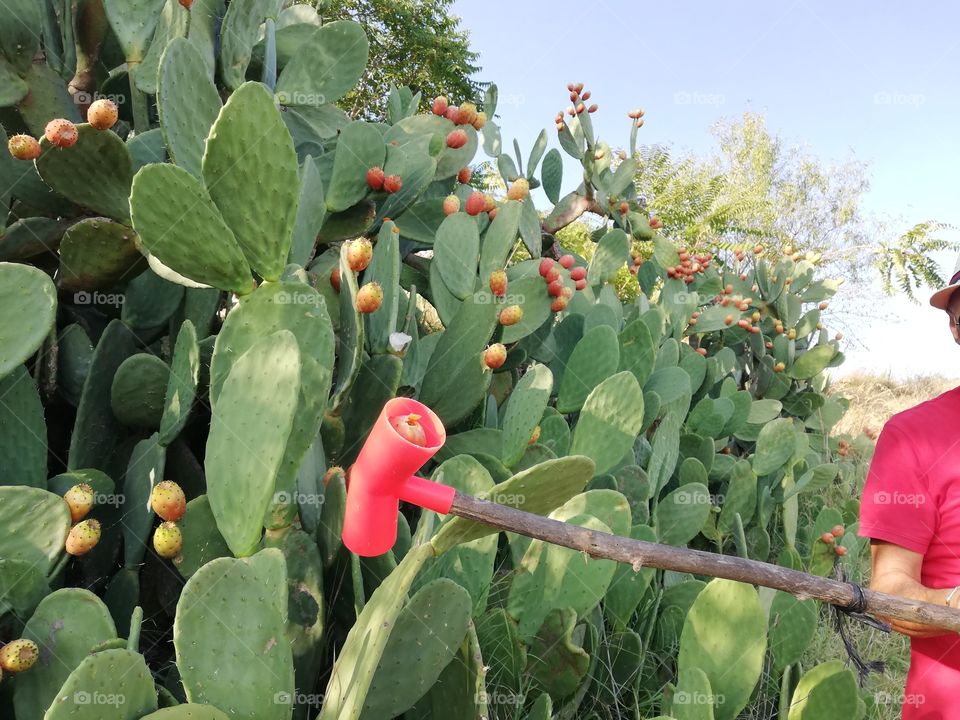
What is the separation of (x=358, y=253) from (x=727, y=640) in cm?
94

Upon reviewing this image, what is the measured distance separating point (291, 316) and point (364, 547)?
493mm

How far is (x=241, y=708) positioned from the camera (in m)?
0.88

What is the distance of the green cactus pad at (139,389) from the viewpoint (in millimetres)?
1257

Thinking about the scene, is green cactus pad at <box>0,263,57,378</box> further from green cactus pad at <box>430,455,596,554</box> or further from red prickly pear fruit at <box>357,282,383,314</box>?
green cactus pad at <box>430,455,596,554</box>

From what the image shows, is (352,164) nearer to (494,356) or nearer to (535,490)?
(494,356)

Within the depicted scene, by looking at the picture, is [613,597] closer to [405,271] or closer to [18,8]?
[405,271]

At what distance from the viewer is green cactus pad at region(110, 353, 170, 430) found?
49.5 inches

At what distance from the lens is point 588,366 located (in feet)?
7.00

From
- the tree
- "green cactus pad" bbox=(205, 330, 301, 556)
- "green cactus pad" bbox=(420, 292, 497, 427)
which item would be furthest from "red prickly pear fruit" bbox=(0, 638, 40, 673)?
the tree

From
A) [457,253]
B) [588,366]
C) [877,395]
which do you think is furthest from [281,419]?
[877,395]

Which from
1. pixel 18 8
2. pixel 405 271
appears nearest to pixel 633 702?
pixel 405 271

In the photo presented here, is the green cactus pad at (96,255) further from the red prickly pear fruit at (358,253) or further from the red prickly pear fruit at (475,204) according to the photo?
the red prickly pear fruit at (475,204)

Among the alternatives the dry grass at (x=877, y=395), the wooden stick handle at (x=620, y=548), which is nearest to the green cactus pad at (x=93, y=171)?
the wooden stick handle at (x=620, y=548)

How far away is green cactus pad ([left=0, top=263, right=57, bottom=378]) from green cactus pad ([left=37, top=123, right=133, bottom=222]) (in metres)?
0.30
